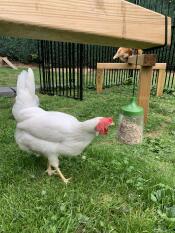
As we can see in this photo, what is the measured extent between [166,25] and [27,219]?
1507 mm

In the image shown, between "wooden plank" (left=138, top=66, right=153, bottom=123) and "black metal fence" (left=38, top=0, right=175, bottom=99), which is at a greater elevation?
"wooden plank" (left=138, top=66, right=153, bottom=123)

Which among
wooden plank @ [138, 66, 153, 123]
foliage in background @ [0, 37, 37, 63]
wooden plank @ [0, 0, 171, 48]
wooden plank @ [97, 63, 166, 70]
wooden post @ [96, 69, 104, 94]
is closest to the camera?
wooden plank @ [0, 0, 171, 48]

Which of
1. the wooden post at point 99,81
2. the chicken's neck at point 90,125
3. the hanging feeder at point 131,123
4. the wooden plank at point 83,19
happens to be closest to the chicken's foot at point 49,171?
the chicken's neck at point 90,125

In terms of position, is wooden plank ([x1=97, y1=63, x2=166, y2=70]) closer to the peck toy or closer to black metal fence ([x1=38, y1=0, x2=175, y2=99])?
black metal fence ([x1=38, y1=0, x2=175, y2=99])

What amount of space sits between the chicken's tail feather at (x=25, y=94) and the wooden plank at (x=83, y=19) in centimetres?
75

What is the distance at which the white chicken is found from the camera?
7.11 feet

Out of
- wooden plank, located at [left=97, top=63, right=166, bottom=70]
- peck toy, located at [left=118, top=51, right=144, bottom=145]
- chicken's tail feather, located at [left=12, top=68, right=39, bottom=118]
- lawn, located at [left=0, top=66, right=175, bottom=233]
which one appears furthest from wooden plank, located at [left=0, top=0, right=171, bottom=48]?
wooden plank, located at [left=97, top=63, right=166, bottom=70]

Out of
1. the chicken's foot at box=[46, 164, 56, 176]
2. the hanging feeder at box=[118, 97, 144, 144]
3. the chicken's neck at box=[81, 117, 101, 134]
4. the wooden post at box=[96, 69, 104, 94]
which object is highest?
the chicken's neck at box=[81, 117, 101, 134]

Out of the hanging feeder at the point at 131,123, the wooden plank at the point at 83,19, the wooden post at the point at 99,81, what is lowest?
the wooden post at the point at 99,81

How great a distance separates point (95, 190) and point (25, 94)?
2.90ft

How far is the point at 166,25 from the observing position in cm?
226

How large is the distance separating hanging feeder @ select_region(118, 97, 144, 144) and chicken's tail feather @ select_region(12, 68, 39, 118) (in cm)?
69

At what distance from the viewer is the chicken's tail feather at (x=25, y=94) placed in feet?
8.10

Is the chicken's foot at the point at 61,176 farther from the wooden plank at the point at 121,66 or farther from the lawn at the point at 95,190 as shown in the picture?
the wooden plank at the point at 121,66
